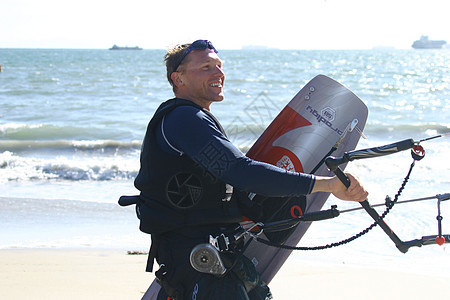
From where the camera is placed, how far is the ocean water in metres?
5.90

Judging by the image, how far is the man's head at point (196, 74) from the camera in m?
2.33

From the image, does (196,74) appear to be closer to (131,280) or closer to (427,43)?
(131,280)

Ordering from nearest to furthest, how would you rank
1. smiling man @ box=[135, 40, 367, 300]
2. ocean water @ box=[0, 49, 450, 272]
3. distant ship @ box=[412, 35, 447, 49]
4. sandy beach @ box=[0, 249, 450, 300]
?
smiling man @ box=[135, 40, 367, 300], sandy beach @ box=[0, 249, 450, 300], ocean water @ box=[0, 49, 450, 272], distant ship @ box=[412, 35, 447, 49]

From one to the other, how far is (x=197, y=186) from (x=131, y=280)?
271 cm

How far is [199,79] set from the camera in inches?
91.6

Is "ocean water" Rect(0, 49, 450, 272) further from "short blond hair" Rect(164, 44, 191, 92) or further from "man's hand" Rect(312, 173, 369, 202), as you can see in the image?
"short blond hair" Rect(164, 44, 191, 92)

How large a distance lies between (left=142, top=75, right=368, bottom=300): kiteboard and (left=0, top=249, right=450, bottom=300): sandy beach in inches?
55.7

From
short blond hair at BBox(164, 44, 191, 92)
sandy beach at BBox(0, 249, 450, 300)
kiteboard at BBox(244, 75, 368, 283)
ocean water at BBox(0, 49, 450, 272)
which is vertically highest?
short blond hair at BBox(164, 44, 191, 92)

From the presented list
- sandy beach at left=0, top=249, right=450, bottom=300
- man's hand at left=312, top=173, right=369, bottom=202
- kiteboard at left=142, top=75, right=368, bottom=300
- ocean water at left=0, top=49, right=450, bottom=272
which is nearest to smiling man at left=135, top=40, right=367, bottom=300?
man's hand at left=312, top=173, right=369, bottom=202

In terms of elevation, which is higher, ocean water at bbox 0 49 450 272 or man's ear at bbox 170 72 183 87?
man's ear at bbox 170 72 183 87

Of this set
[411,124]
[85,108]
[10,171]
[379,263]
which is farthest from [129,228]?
[85,108]

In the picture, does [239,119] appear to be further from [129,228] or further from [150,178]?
[150,178]

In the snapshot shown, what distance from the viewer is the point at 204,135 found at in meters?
2.04

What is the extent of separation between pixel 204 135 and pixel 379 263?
3559 mm
